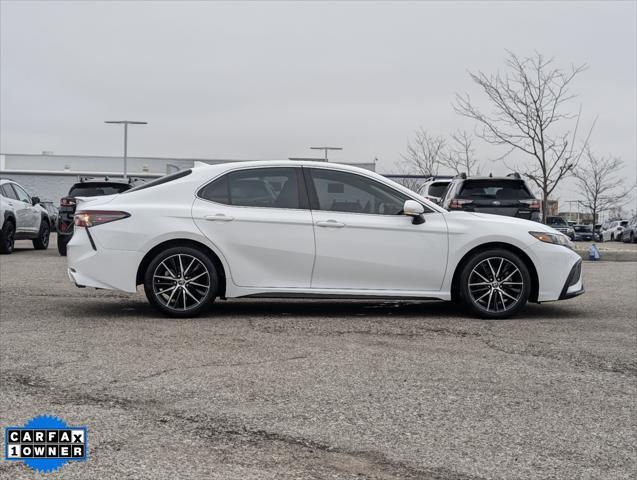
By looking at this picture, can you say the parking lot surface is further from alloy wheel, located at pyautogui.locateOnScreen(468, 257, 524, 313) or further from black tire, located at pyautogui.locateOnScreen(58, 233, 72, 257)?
black tire, located at pyautogui.locateOnScreen(58, 233, 72, 257)

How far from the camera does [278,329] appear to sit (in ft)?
23.4

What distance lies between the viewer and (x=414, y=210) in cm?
779

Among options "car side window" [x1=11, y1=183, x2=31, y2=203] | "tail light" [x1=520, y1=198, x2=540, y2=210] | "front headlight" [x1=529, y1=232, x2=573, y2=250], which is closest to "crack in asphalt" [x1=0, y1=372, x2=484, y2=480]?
"front headlight" [x1=529, y1=232, x2=573, y2=250]

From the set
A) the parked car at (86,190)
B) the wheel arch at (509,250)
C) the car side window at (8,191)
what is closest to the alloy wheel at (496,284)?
the wheel arch at (509,250)

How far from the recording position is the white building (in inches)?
2453

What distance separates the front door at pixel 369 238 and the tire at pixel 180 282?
1046 mm

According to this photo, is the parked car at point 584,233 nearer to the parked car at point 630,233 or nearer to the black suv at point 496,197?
the parked car at point 630,233

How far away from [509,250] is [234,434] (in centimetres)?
476

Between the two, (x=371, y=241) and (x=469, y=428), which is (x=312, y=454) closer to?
(x=469, y=428)

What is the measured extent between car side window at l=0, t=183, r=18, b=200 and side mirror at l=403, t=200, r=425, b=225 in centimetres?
1281

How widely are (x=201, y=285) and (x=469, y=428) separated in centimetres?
400

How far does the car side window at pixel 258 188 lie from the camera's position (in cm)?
792

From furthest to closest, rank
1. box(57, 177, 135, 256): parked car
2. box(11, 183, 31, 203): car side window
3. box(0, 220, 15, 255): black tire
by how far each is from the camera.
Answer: box(11, 183, 31, 203): car side window → box(0, 220, 15, 255): black tire → box(57, 177, 135, 256): parked car

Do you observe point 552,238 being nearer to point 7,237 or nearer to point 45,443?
point 45,443
